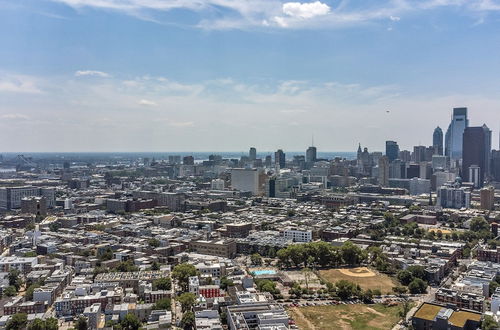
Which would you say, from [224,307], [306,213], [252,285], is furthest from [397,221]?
[224,307]

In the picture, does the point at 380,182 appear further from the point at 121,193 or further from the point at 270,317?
the point at 270,317

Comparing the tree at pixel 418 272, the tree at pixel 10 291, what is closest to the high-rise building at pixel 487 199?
the tree at pixel 418 272

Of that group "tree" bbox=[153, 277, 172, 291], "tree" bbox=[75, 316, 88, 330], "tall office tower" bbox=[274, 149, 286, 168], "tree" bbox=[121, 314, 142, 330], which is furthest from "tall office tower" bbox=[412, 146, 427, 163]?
"tree" bbox=[75, 316, 88, 330]

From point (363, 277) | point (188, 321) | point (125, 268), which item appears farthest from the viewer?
point (363, 277)

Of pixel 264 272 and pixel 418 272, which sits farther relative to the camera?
pixel 264 272

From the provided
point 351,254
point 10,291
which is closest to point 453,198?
point 351,254

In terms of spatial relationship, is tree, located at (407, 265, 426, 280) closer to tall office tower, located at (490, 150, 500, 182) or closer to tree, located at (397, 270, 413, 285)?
tree, located at (397, 270, 413, 285)

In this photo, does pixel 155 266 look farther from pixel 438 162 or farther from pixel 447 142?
pixel 447 142
